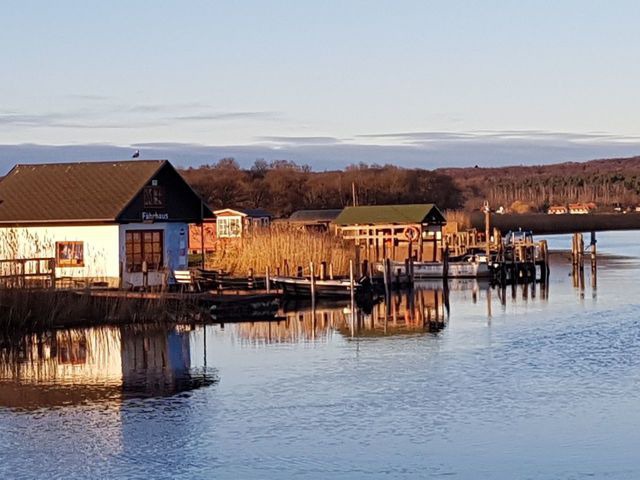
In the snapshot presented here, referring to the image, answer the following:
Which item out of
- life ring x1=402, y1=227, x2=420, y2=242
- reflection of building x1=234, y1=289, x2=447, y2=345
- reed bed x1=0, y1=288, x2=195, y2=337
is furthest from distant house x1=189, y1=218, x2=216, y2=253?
reed bed x1=0, y1=288, x2=195, y2=337

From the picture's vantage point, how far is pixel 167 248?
45219 mm

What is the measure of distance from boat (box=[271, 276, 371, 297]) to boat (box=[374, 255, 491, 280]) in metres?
11.7

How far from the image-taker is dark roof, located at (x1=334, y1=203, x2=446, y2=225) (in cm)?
6562

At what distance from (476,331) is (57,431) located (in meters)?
16.7

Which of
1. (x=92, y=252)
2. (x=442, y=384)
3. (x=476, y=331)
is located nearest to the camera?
(x=442, y=384)

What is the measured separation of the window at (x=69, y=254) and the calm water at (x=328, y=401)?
8.86 m

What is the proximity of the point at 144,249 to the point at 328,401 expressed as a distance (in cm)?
2352

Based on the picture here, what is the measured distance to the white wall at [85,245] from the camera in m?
42.5

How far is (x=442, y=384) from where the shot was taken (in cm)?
2320

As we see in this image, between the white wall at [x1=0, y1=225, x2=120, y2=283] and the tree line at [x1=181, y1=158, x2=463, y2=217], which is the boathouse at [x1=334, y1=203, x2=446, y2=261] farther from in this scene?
the tree line at [x1=181, y1=158, x2=463, y2=217]

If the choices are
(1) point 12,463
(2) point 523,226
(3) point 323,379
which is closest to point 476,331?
(3) point 323,379

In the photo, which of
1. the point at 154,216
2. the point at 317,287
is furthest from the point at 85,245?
the point at 317,287

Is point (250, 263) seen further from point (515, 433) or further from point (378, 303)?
point (515, 433)

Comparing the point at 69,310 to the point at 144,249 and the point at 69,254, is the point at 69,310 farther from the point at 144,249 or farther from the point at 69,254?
the point at 144,249
